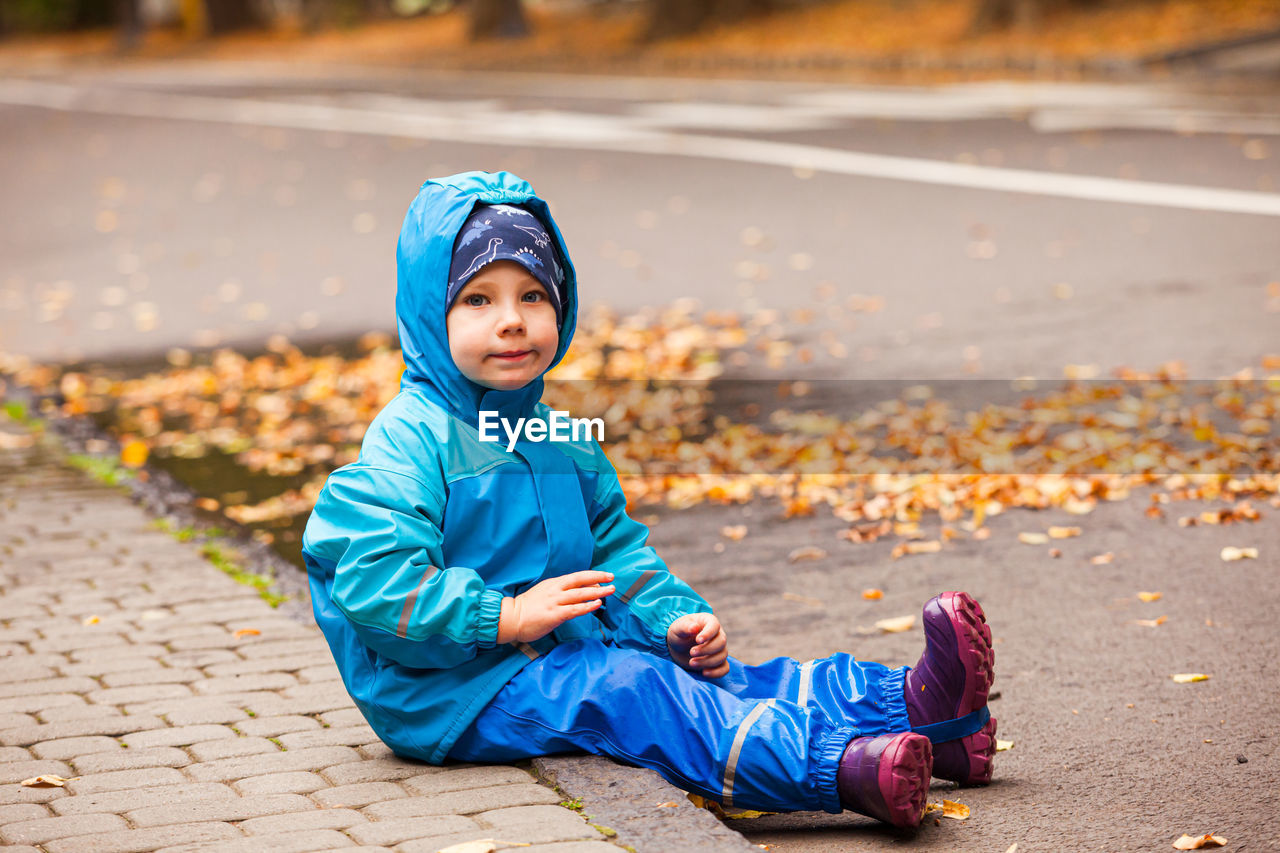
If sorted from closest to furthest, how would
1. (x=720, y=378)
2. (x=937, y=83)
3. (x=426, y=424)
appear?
(x=426, y=424) → (x=720, y=378) → (x=937, y=83)


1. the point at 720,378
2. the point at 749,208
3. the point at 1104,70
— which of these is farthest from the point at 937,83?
the point at 720,378

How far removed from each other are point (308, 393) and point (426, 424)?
5657 mm

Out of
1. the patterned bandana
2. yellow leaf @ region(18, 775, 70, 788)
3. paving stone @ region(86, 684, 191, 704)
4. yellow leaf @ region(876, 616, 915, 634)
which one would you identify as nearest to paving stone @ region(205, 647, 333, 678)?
paving stone @ region(86, 684, 191, 704)

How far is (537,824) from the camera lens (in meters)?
3.17

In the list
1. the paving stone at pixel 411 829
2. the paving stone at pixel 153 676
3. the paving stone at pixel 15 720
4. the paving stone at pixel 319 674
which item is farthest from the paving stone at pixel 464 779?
the paving stone at pixel 153 676

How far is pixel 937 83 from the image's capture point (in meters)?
21.8

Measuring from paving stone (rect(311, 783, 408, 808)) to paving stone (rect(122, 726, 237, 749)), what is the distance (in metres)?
0.57

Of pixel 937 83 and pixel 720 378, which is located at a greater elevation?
pixel 937 83

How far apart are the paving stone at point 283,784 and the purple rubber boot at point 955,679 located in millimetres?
1394

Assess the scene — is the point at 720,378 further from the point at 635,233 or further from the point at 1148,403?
the point at 635,233

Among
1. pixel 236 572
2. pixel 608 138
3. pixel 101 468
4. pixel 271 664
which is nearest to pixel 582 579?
pixel 271 664

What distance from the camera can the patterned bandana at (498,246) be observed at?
3.40 meters

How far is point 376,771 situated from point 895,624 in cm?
182

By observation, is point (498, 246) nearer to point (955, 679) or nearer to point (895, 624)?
point (955, 679)
